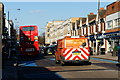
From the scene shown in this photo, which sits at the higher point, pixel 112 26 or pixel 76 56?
pixel 112 26

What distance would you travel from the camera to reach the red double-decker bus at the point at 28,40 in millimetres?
39719

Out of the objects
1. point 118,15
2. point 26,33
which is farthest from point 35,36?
point 118,15

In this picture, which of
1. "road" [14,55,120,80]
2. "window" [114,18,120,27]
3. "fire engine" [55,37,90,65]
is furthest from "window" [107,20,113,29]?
"fire engine" [55,37,90,65]

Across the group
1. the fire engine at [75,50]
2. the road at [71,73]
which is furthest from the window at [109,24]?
the fire engine at [75,50]

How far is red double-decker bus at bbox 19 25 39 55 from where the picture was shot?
39.7 m

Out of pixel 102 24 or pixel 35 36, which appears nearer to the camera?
pixel 35 36

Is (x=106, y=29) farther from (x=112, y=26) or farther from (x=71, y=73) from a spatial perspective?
(x=71, y=73)

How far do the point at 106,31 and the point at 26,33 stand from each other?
1719 centimetres

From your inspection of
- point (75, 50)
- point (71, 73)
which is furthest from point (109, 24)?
point (71, 73)

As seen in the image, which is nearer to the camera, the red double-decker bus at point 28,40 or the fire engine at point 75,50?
the fire engine at point 75,50

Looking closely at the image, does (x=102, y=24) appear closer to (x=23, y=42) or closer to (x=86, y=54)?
(x=23, y=42)

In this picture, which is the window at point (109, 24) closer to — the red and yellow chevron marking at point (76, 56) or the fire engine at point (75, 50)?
the fire engine at point (75, 50)

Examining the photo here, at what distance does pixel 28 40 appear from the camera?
40000 mm

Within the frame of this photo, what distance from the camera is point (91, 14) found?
6769 centimetres
